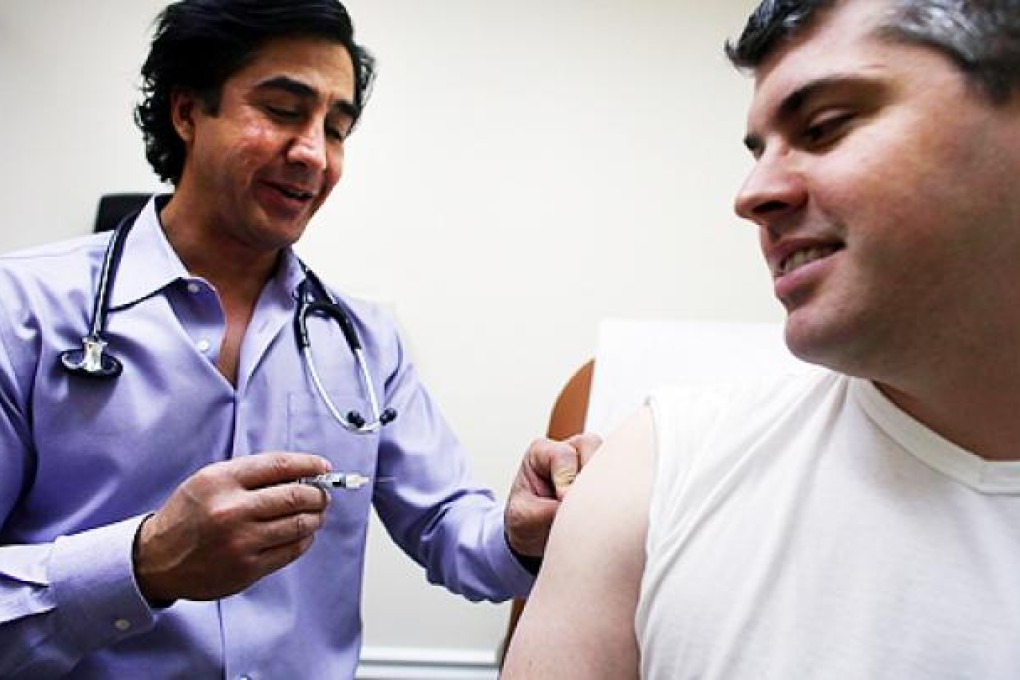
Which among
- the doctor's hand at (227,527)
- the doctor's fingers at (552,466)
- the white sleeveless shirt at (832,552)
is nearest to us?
the white sleeveless shirt at (832,552)

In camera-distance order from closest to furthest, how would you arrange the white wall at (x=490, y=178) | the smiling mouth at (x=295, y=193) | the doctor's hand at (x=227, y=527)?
the doctor's hand at (x=227, y=527) < the smiling mouth at (x=295, y=193) < the white wall at (x=490, y=178)

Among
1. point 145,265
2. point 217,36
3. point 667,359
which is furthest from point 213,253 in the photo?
point 667,359

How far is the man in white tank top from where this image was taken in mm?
682

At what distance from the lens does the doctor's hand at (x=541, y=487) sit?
110 cm

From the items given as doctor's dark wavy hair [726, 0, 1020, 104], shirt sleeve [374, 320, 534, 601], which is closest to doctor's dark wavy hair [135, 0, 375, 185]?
shirt sleeve [374, 320, 534, 601]

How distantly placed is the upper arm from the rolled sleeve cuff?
470mm

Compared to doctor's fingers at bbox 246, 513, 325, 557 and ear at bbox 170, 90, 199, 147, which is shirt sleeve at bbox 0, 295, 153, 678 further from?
ear at bbox 170, 90, 199, 147

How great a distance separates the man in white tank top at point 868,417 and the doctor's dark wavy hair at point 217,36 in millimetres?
780

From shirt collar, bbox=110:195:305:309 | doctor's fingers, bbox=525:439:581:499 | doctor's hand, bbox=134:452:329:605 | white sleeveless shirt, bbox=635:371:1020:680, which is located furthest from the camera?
shirt collar, bbox=110:195:305:309

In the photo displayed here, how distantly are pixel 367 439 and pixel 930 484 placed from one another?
34.7 inches

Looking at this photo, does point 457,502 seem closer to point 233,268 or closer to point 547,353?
point 233,268

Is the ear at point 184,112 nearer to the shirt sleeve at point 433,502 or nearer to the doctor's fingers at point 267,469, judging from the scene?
Result: the shirt sleeve at point 433,502

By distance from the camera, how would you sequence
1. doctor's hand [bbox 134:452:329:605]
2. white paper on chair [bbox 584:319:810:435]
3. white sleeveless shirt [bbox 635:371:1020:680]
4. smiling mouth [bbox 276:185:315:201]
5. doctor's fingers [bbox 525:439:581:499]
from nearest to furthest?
white sleeveless shirt [bbox 635:371:1020:680] < doctor's hand [bbox 134:452:329:605] < doctor's fingers [bbox 525:439:581:499] < smiling mouth [bbox 276:185:315:201] < white paper on chair [bbox 584:319:810:435]

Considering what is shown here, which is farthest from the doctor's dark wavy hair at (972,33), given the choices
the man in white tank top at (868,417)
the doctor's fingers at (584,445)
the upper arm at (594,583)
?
the doctor's fingers at (584,445)
